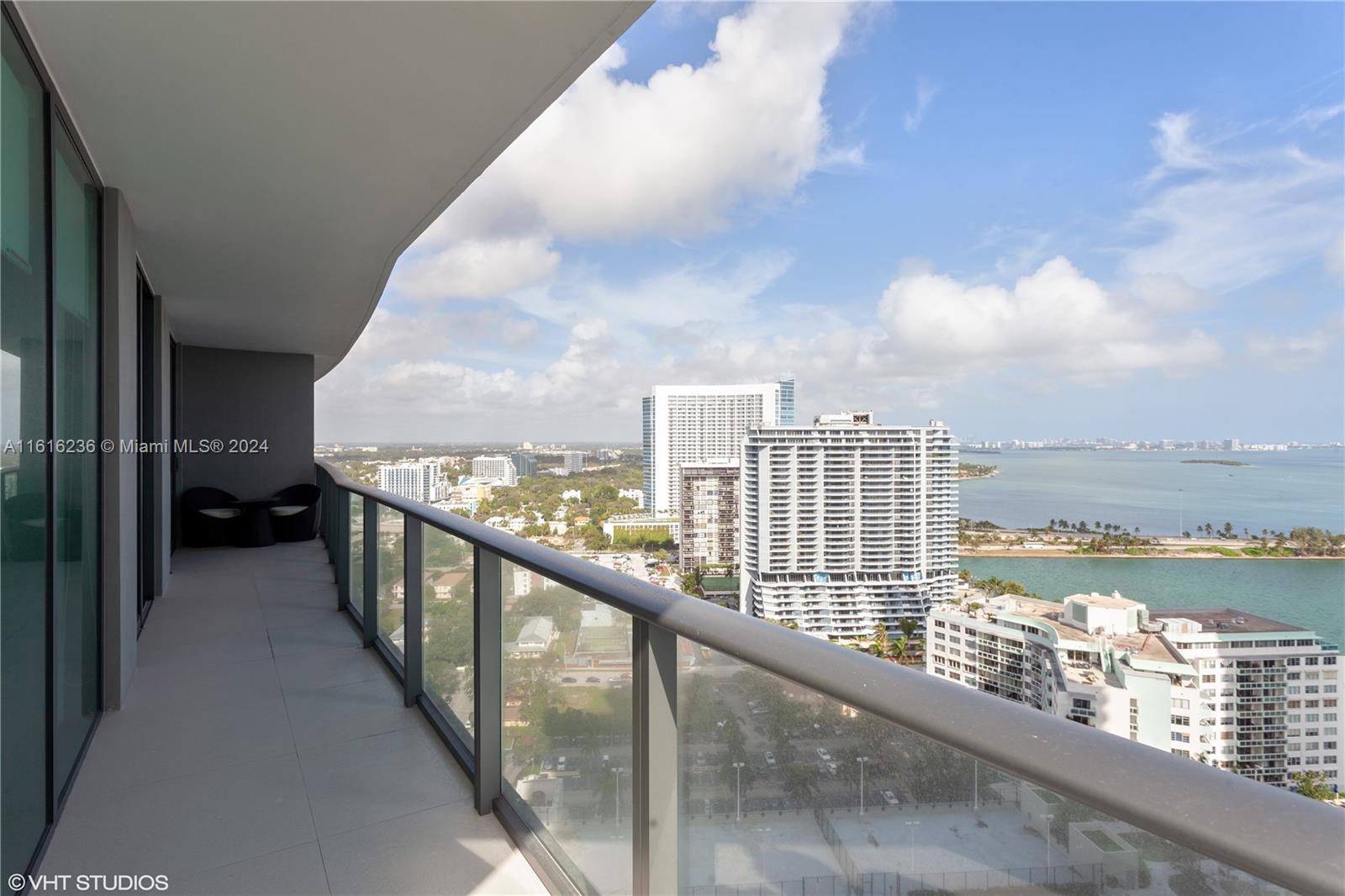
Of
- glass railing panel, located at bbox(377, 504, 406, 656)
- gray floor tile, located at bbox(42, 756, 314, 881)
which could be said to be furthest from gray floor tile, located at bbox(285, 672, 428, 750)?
gray floor tile, located at bbox(42, 756, 314, 881)

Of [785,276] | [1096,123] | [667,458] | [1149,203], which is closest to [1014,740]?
[667,458]

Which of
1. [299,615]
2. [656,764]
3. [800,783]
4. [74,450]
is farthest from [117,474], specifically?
[800,783]

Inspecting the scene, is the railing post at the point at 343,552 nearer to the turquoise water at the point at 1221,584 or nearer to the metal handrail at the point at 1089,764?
the metal handrail at the point at 1089,764

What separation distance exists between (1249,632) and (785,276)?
4424 cm

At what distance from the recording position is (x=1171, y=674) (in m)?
1.82

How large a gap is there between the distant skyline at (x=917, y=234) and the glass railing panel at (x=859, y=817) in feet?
7.99

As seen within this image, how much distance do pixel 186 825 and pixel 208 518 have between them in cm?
751

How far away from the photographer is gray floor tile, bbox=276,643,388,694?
3.79 metres

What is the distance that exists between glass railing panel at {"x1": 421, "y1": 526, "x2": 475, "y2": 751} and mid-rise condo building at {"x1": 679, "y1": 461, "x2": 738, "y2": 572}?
7509mm

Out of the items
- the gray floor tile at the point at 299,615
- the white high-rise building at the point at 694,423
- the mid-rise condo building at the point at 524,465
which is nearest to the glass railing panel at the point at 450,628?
the gray floor tile at the point at 299,615

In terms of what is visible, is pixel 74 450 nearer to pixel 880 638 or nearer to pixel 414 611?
pixel 414 611

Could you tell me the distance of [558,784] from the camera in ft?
6.70

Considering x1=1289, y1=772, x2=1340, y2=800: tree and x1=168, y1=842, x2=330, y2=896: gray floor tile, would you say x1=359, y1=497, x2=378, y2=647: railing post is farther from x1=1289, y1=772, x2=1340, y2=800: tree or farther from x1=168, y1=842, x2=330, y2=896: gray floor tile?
x1=1289, y1=772, x2=1340, y2=800: tree

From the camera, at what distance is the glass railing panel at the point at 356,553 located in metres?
4.58
